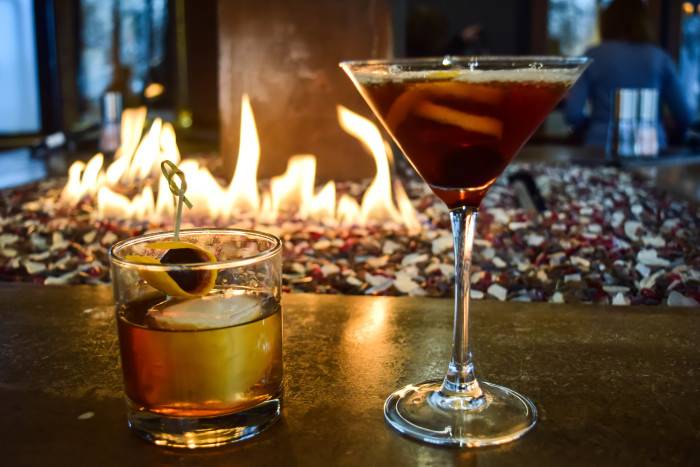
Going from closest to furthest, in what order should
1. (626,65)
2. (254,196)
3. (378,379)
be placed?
(378,379), (254,196), (626,65)

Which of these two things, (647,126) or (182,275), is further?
(647,126)

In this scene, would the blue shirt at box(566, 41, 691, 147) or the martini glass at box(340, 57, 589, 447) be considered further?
the blue shirt at box(566, 41, 691, 147)

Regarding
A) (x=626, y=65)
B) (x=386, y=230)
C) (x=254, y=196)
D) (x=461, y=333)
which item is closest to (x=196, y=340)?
(x=461, y=333)

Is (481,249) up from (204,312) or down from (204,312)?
down

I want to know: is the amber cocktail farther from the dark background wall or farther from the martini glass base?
the dark background wall

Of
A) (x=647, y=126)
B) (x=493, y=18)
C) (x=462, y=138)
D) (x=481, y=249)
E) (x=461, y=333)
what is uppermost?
(x=493, y=18)

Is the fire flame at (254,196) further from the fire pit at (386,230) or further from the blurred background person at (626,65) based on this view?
the blurred background person at (626,65)

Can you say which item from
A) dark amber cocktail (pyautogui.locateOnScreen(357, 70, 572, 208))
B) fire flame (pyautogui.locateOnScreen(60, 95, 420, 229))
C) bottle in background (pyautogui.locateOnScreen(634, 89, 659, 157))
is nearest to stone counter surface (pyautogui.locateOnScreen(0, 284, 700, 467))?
dark amber cocktail (pyautogui.locateOnScreen(357, 70, 572, 208))

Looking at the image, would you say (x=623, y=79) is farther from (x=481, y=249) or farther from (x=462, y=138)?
(x=462, y=138)
